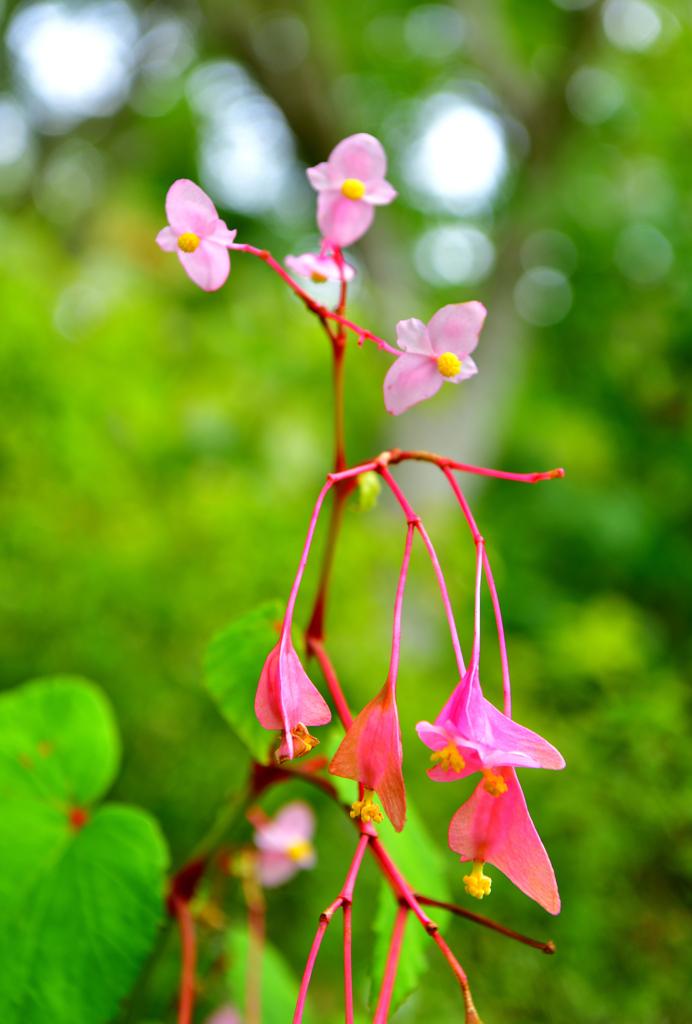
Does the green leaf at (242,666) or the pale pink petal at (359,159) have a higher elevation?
the pale pink petal at (359,159)

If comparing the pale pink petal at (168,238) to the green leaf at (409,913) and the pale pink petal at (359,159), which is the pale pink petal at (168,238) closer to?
the pale pink petal at (359,159)

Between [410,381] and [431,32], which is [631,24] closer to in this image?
[431,32]

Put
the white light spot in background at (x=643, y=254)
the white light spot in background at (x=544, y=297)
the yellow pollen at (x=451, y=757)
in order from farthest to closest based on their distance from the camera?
the white light spot in background at (x=544, y=297) < the white light spot in background at (x=643, y=254) < the yellow pollen at (x=451, y=757)

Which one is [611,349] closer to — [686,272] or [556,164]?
[686,272]

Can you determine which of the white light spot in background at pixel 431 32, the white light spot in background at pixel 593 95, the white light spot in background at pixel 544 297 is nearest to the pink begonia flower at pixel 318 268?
the white light spot in background at pixel 544 297

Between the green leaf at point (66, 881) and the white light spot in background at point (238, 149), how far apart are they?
2605 millimetres

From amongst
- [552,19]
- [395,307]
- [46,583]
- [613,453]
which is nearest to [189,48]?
[552,19]

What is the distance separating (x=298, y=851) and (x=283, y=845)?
13 millimetres

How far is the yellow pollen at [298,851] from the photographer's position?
0.44 m

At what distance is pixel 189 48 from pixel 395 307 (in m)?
1.61

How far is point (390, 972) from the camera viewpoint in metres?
0.23

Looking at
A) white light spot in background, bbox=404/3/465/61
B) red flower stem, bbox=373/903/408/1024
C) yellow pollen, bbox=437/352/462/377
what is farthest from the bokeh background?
yellow pollen, bbox=437/352/462/377

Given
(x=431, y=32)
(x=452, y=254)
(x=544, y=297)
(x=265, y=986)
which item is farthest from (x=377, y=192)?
(x=431, y=32)

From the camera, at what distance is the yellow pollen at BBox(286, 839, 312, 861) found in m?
0.44
